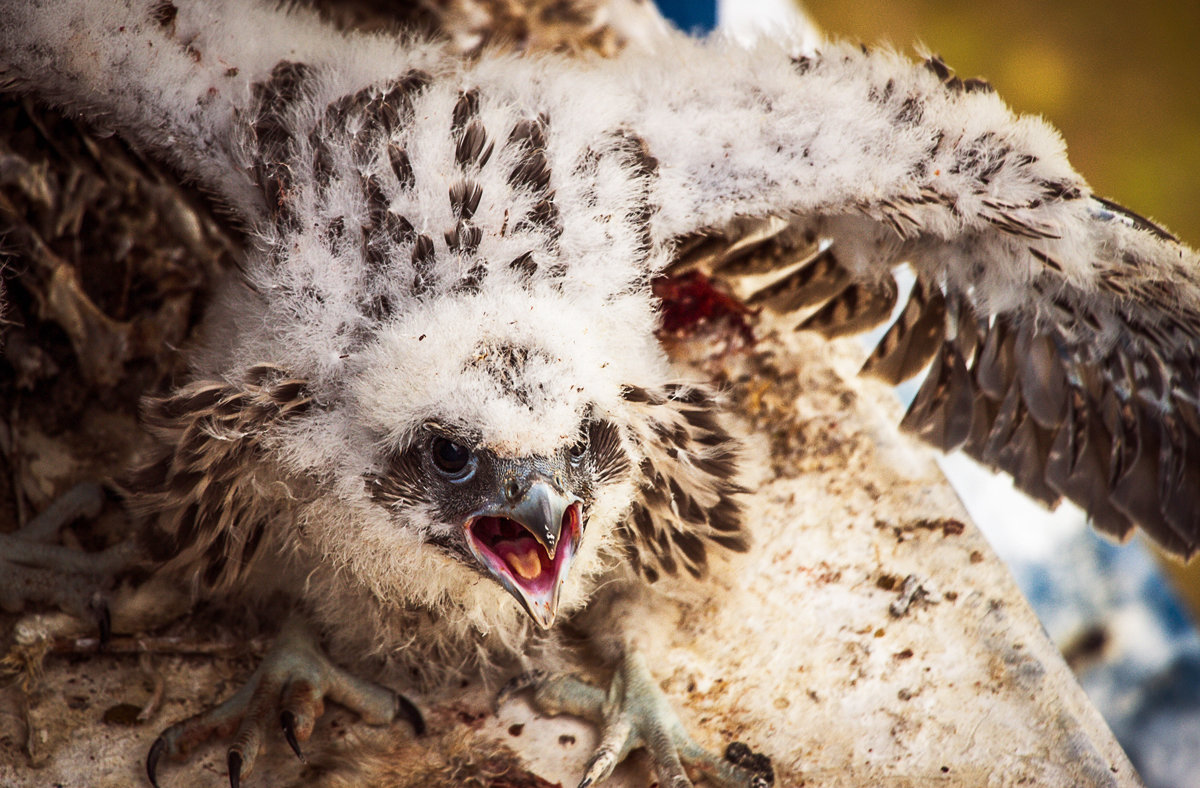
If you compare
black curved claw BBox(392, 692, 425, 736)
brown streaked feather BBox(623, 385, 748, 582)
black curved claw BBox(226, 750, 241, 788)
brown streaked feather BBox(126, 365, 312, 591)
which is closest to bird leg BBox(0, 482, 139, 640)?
brown streaked feather BBox(126, 365, 312, 591)

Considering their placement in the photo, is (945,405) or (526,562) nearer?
(526,562)

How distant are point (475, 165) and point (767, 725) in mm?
962

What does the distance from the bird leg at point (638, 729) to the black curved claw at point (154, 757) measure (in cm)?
51

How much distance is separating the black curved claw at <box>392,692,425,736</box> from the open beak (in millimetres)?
417

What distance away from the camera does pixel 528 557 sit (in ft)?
3.98

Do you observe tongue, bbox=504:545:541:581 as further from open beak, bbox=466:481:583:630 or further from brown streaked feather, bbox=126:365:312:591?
brown streaked feather, bbox=126:365:312:591

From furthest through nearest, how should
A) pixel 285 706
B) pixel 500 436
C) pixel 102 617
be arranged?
pixel 102 617 → pixel 285 706 → pixel 500 436

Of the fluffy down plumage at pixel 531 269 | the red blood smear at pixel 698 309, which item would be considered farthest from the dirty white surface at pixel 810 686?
the red blood smear at pixel 698 309

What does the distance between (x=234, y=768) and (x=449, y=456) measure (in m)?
0.57

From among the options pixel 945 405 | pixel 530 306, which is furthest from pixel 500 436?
pixel 945 405

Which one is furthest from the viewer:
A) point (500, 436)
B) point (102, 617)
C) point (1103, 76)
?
point (1103, 76)

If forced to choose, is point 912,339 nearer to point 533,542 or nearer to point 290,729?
point 533,542

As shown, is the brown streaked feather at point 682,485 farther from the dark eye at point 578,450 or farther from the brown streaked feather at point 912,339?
the brown streaked feather at point 912,339

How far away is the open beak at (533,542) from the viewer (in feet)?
3.71
